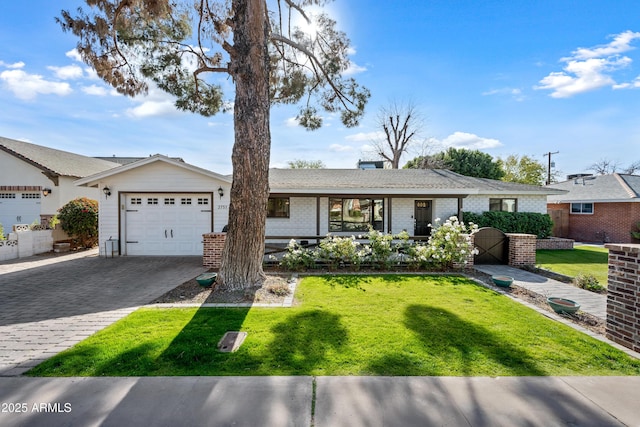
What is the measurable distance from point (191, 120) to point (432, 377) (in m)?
9.31

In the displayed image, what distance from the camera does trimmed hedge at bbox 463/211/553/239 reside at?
533 inches

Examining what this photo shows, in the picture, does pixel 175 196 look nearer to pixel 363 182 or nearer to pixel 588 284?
pixel 363 182

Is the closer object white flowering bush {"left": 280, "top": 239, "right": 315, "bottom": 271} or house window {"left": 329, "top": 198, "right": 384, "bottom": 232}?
white flowering bush {"left": 280, "top": 239, "right": 315, "bottom": 271}

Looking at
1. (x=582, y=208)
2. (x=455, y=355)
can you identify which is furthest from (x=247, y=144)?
(x=582, y=208)

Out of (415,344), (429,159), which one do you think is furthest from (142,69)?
(429,159)

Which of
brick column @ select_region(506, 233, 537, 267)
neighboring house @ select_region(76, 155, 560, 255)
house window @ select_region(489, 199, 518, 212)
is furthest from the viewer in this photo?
house window @ select_region(489, 199, 518, 212)

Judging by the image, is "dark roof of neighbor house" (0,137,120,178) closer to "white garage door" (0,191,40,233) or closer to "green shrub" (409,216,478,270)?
"white garage door" (0,191,40,233)

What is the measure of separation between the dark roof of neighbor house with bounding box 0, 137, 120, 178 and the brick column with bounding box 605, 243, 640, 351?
19119mm

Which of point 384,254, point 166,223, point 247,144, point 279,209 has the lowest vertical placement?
point 384,254

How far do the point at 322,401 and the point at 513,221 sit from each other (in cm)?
1486

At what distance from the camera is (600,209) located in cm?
1650

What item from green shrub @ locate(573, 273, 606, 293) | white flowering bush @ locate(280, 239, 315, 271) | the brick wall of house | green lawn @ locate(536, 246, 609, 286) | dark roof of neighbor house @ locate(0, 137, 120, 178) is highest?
dark roof of neighbor house @ locate(0, 137, 120, 178)

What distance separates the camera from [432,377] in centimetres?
282

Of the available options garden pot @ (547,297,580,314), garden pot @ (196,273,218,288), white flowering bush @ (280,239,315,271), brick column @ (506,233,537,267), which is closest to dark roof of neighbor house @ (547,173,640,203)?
brick column @ (506,233,537,267)
